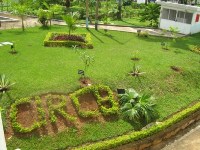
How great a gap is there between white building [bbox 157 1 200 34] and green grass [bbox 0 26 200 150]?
5297mm

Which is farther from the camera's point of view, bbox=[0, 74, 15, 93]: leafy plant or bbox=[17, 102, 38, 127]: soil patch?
bbox=[0, 74, 15, 93]: leafy plant

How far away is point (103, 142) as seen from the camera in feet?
38.4

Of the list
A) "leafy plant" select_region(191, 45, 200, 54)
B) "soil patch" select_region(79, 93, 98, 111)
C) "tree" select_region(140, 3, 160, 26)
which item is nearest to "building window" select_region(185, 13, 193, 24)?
"tree" select_region(140, 3, 160, 26)

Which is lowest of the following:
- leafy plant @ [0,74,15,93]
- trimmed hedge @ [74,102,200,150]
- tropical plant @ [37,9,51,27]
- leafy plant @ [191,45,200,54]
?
trimmed hedge @ [74,102,200,150]

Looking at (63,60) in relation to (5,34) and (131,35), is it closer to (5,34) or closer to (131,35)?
(5,34)

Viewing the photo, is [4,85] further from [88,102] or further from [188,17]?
[188,17]

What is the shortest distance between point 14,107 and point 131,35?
15319mm

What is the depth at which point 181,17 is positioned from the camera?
27.4 metres

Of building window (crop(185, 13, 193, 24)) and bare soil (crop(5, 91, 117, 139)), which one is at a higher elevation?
building window (crop(185, 13, 193, 24))

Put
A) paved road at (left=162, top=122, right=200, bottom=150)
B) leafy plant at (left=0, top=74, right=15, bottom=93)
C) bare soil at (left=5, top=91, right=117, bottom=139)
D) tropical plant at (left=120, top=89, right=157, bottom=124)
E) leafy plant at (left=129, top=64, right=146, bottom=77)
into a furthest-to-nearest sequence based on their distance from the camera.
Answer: leafy plant at (left=129, top=64, right=146, bottom=77) < tropical plant at (left=120, top=89, right=157, bottom=124) < paved road at (left=162, top=122, right=200, bottom=150) < leafy plant at (left=0, top=74, right=15, bottom=93) < bare soil at (left=5, top=91, right=117, bottom=139)

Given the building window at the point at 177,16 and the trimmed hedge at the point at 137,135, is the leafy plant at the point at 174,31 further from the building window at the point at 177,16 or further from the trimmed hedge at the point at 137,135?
the trimmed hedge at the point at 137,135

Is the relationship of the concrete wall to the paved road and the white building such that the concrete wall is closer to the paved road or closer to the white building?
the paved road

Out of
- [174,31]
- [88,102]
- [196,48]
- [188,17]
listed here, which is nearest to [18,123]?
[88,102]

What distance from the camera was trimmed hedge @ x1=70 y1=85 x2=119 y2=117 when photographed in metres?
12.7
